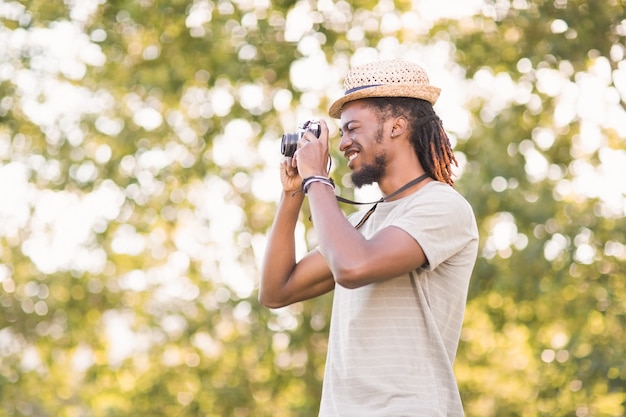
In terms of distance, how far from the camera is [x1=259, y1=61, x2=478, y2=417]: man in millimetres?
2523

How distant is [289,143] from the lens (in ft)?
9.52

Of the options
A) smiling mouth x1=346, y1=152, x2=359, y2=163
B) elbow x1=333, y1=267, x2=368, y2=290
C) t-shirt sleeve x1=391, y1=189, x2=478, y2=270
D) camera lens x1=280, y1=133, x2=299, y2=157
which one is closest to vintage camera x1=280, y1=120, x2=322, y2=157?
camera lens x1=280, y1=133, x2=299, y2=157

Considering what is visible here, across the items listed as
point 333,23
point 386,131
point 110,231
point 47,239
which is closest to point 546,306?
point 333,23

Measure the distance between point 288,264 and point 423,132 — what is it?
53cm

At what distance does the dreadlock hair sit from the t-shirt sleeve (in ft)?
0.45

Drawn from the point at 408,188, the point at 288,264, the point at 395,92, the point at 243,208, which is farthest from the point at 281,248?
the point at 243,208

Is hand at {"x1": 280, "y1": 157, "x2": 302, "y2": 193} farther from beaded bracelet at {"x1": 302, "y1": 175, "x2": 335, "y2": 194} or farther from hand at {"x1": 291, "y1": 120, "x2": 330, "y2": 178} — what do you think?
beaded bracelet at {"x1": 302, "y1": 175, "x2": 335, "y2": 194}

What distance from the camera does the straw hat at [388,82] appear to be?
2844 mm

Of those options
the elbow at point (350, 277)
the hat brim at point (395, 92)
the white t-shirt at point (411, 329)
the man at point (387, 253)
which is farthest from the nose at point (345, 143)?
the elbow at point (350, 277)

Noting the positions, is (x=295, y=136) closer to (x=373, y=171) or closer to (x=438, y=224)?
(x=373, y=171)

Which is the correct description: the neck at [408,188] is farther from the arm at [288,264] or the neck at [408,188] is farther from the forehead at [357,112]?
the arm at [288,264]

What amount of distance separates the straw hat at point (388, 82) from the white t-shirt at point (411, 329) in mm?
292

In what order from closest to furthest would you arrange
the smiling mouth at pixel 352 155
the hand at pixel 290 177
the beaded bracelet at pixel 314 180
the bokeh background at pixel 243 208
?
the beaded bracelet at pixel 314 180 → the smiling mouth at pixel 352 155 → the hand at pixel 290 177 → the bokeh background at pixel 243 208

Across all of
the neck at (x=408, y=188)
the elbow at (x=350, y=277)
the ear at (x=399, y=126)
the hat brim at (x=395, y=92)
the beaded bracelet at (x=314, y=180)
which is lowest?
the neck at (x=408, y=188)
